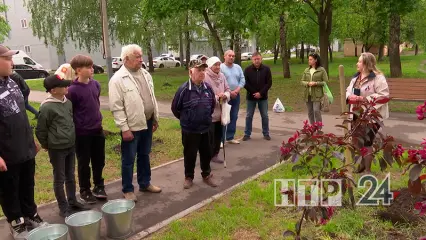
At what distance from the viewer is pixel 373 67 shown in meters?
5.02

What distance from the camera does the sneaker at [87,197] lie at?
468 centimetres

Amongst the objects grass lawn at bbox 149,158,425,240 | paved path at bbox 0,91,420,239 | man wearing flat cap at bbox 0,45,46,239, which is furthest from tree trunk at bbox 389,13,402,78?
man wearing flat cap at bbox 0,45,46,239

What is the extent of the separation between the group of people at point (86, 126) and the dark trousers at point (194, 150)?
0.01m

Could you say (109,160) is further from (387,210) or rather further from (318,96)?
(387,210)

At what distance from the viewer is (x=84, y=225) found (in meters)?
3.34

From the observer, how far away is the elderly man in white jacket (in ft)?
14.2

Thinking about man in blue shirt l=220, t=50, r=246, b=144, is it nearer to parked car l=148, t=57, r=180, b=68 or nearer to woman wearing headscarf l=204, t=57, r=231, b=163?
woman wearing headscarf l=204, t=57, r=231, b=163

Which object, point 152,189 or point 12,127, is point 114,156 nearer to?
point 152,189

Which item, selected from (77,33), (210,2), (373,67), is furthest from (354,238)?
(77,33)

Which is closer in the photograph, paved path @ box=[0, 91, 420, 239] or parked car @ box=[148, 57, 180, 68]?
paved path @ box=[0, 91, 420, 239]

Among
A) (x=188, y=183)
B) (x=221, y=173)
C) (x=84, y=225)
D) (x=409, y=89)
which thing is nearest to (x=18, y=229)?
(x=84, y=225)

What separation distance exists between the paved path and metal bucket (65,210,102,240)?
325 mm

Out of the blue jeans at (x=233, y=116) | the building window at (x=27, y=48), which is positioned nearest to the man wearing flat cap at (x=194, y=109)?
the blue jeans at (x=233, y=116)

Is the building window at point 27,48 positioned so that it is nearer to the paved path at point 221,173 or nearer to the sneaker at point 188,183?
the paved path at point 221,173
